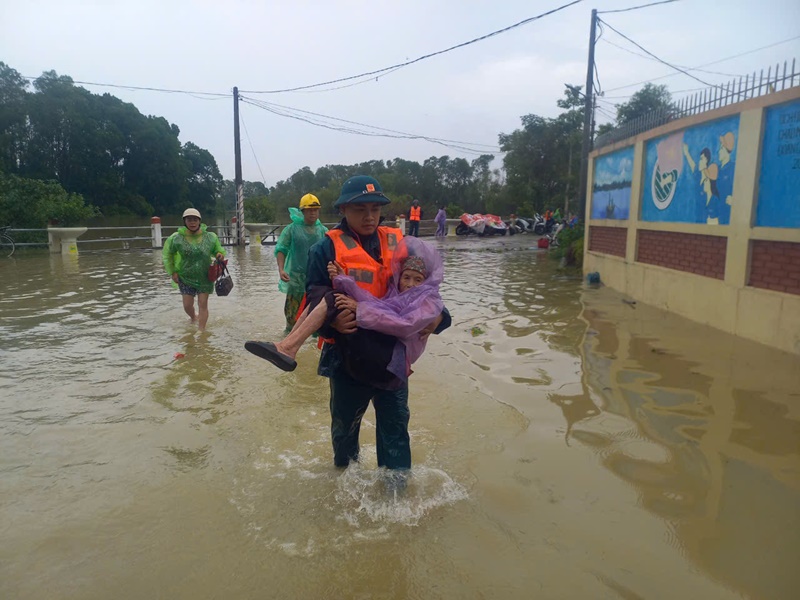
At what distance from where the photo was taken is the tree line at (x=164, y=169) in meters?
25.6

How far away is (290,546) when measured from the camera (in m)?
2.98


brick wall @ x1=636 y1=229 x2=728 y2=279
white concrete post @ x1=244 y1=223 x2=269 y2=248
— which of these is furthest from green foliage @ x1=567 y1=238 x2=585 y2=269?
white concrete post @ x1=244 y1=223 x2=269 y2=248

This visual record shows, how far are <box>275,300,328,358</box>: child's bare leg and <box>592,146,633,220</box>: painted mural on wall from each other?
9.05m

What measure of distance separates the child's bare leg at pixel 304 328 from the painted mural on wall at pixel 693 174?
6.28 meters

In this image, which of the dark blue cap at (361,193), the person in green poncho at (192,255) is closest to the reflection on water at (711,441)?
the dark blue cap at (361,193)

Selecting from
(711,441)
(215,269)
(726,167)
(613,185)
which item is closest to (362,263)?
(711,441)

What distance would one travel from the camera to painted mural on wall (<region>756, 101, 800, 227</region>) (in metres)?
6.16

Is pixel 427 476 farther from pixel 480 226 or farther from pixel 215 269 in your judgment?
pixel 480 226

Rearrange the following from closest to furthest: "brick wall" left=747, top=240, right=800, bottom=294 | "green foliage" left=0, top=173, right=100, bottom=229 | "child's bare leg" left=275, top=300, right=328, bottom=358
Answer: "child's bare leg" left=275, top=300, right=328, bottom=358 < "brick wall" left=747, top=240, right=800, bottom=294 < "green foliage" left=0, top=173, right=100, bottom=229

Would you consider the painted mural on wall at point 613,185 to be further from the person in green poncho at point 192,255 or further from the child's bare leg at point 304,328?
the child's bare leg at point 304,328

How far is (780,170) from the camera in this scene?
640 centimetres

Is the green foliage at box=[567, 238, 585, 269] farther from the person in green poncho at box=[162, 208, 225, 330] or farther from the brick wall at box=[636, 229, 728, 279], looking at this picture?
the person in green poncho at box=[162, 208, 225, 330]

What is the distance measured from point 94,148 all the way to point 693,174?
5135 cm

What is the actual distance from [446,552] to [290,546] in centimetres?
79
